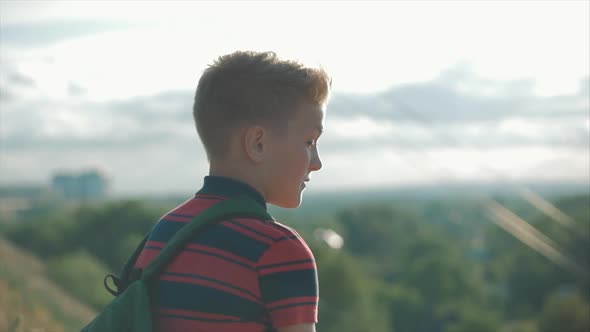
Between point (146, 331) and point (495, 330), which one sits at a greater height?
point (146, 331)

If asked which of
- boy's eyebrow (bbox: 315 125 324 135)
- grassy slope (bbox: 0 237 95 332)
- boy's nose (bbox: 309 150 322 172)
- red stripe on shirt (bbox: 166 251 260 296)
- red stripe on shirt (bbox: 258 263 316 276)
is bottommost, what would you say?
grassy slope (bbox: 0 237 95 332)

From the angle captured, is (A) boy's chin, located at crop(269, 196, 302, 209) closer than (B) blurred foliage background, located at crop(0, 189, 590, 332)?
Yes

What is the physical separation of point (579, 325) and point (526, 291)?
11.8m

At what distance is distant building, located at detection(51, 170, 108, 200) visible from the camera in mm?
94375

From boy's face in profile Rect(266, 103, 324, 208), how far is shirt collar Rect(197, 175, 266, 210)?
0.03 m

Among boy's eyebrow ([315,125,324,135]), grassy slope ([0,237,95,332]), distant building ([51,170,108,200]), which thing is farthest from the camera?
distant building ([51,170,108,200])

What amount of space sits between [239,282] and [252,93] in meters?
0.37

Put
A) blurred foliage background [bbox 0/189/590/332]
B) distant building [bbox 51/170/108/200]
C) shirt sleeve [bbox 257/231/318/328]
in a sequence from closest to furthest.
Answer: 1. shirt sleeve [bbox 257/231/318/328]
2. blurred foliage background [bbox 0/189/590/332]
3. distant building [bbox 51/170/108/200]

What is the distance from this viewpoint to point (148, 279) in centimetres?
198

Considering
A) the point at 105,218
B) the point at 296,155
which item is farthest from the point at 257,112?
the point at 105,218

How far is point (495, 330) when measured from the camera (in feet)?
185

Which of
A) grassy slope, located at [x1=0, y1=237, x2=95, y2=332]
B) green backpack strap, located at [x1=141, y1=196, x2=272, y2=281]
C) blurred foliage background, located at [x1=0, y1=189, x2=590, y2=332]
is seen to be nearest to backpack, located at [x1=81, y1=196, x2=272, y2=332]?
green backpack strap, located at [x1=141, y1=196, x2=272, y2=281]

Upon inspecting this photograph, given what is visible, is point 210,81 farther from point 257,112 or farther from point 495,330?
point 495,330

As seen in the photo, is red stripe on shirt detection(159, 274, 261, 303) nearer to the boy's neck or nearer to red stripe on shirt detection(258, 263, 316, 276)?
red stripe on shirt detection(258, 263, 316, 276)
